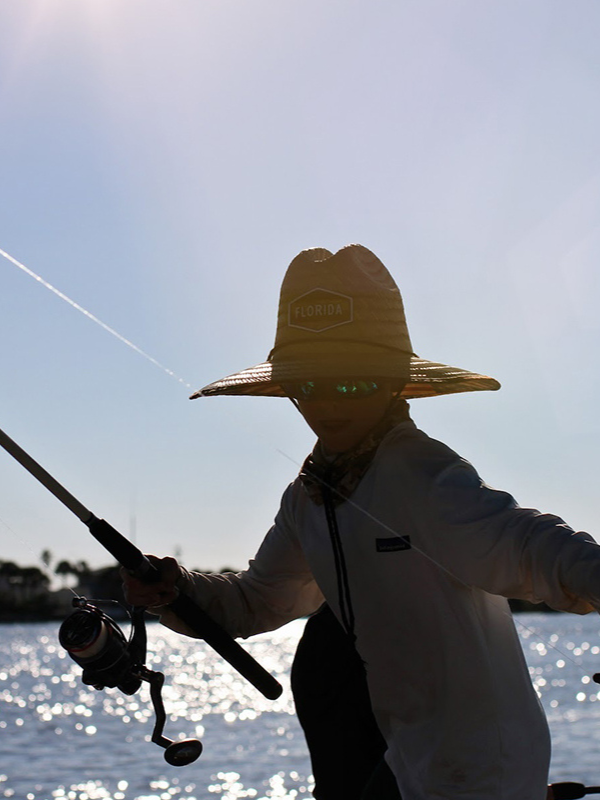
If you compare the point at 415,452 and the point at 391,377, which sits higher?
the point at 391,377

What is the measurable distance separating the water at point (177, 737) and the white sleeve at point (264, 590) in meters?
0.72

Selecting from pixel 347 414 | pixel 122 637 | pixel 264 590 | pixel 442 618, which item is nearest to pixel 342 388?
pixel 347 414

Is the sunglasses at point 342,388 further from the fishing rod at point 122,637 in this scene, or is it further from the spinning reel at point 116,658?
the spinning reel at point 116,658

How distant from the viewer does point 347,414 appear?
3080 millimetres

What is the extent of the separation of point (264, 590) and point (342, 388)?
792 mm

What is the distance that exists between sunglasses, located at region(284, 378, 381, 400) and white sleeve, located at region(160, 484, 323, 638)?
43cm

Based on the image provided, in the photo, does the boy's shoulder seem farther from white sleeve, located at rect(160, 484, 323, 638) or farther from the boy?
white sleeve, located at rect(160, 484, 323, 638)

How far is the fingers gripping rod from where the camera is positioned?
3.23 meters

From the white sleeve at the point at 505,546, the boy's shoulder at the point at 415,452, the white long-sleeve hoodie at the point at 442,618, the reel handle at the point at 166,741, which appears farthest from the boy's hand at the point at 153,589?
the white sleeve at the point at 505,546

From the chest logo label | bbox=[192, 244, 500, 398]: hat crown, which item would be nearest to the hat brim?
bbox=[192, 244, 500, 398]: hat crown

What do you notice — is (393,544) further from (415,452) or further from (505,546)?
(505,546)

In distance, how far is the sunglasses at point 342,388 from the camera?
305 centimetres

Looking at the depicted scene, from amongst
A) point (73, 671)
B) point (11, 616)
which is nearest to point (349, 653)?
point (73, 671)

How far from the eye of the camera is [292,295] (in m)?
3.27
